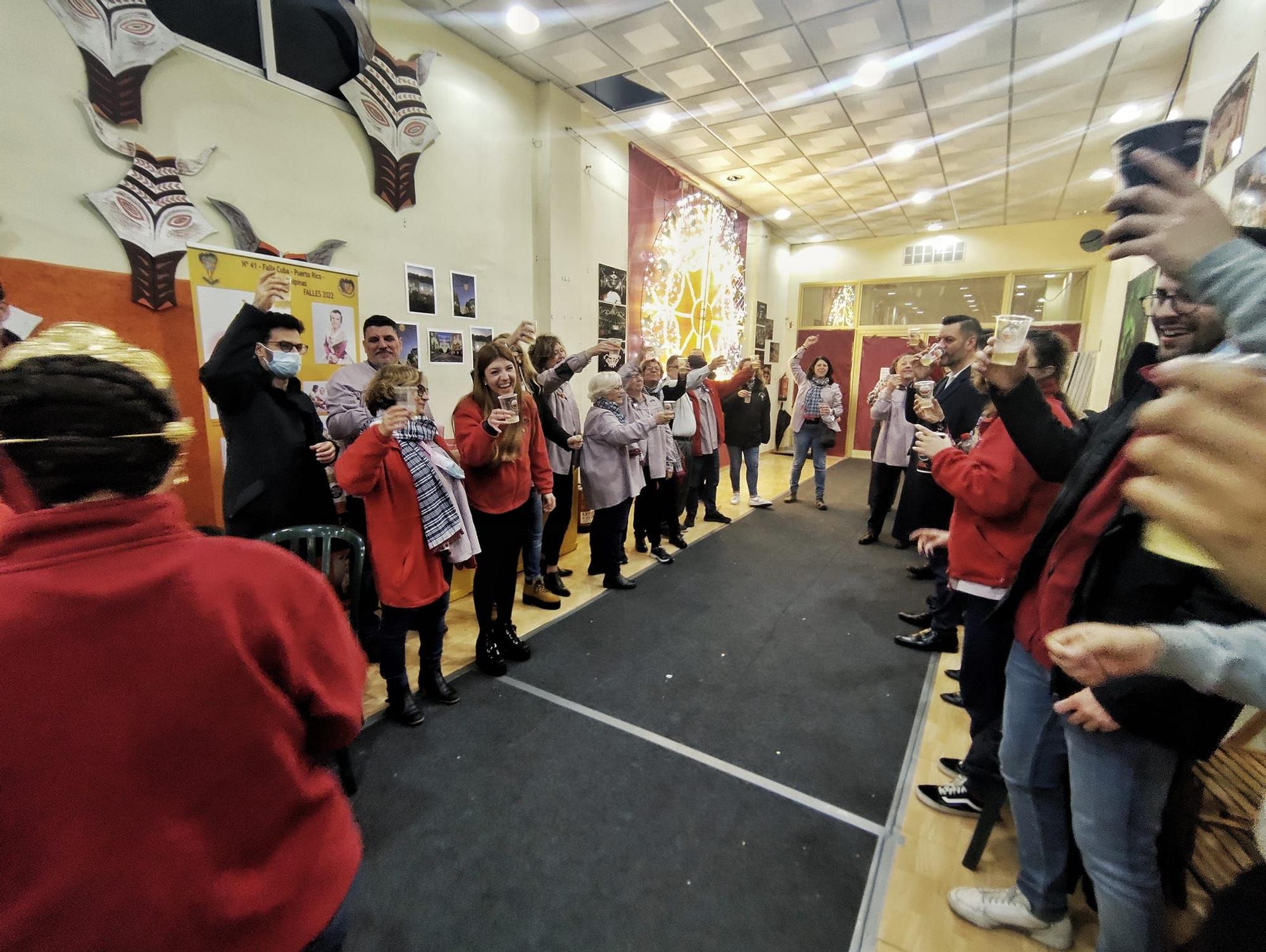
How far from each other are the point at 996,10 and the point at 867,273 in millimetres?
5468

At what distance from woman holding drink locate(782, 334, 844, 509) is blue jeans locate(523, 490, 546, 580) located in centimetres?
300

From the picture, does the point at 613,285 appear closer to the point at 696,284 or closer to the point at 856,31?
the point at 696,284

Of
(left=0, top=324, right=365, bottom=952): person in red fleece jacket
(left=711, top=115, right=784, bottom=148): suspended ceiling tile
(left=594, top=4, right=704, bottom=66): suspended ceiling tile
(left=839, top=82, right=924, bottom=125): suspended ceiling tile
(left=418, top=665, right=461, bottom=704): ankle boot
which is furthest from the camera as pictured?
(left=711, top=115, right=784, bottom=148): suspended ceiling tile

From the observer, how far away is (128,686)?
627 mm

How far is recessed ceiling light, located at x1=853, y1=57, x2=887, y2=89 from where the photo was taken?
373 centimetres

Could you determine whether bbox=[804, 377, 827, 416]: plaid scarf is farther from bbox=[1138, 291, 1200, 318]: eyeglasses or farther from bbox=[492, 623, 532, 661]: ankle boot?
Result: bbox=[1138, 291, 1200, 318]: eyeglasses

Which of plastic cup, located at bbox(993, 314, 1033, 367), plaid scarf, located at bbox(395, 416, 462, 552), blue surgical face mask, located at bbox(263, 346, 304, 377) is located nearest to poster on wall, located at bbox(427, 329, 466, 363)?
blue surgical face mask, located at bbox(263, 346, 304, 377)

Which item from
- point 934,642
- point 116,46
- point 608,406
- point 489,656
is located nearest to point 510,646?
point 489,656

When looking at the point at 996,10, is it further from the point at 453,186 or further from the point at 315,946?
the point at 315,946

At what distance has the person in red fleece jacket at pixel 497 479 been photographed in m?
2.34

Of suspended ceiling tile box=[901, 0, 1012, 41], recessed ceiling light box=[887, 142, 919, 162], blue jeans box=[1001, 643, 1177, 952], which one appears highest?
suspended ceiling tile box=[901, 0, 1012, 41]

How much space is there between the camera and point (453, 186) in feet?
12.1

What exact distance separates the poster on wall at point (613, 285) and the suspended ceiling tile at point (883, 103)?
92.1 inches

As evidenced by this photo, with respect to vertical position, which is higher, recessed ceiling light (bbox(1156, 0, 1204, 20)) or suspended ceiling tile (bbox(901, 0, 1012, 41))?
suspended ceiling tile (bbox(901, 0, 1012, 41))
